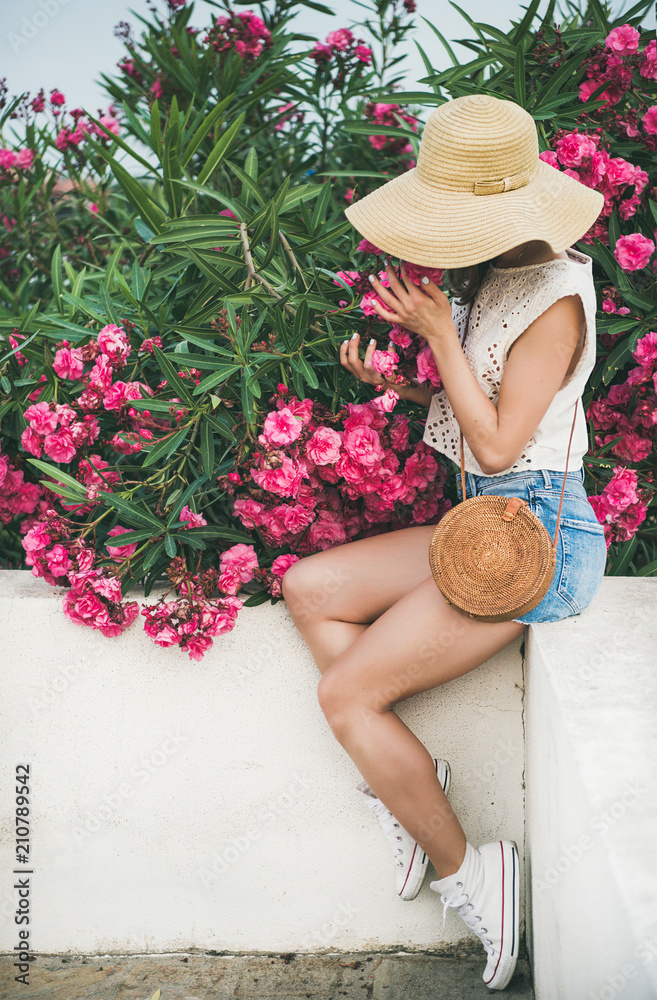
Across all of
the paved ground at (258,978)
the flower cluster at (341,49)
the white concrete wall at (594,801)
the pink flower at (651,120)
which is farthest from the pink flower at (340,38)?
the paved ground at (258,978)

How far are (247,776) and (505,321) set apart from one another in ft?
3.70

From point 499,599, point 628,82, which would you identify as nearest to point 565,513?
point 499,599

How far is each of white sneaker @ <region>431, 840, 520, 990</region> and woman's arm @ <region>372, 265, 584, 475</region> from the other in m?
0.80

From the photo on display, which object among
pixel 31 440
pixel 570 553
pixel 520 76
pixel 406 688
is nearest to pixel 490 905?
pixel 406 688

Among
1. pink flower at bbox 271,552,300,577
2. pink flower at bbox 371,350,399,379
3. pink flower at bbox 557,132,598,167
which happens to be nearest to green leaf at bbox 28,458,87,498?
pink flower at bbox 271,552,300,577

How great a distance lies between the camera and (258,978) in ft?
5.51

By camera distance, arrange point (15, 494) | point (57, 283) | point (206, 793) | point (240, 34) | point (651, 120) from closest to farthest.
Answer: point (206, 793) → point (651, 120) → point (15, 494) → point (57, 283) → point (240, 34)

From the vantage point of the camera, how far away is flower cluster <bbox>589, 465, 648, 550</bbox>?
1817mm

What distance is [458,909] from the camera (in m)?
1.53

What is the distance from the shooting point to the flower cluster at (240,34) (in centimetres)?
255

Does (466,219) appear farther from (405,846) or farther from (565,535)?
(405,846)

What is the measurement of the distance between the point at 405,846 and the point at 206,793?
0.46m

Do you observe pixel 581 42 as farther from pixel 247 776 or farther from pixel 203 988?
pixel 203 988

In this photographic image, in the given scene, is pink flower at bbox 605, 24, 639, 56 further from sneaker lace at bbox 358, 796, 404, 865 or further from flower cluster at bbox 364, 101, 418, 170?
sneaker lace at bbox 358, 796, 404, 865
